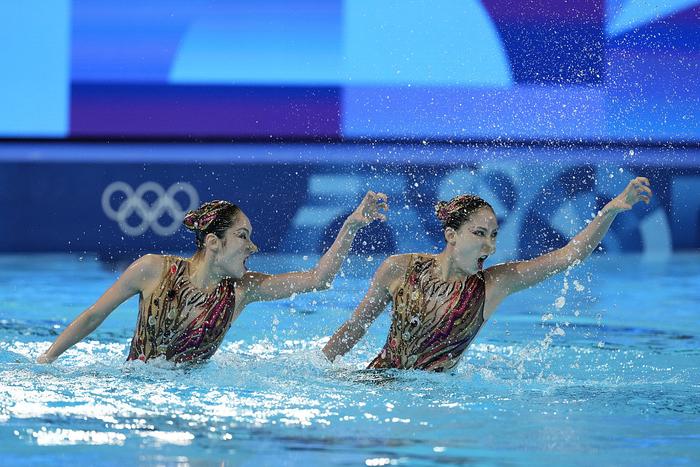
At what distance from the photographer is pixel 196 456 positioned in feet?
11.8

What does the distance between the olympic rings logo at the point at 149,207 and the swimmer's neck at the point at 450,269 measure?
17.6 feet

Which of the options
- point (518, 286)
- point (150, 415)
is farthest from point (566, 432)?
point (150, 415)

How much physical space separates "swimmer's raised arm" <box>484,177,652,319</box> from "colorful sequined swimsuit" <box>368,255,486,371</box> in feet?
0.20

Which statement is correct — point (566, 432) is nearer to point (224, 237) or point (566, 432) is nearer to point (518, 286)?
point (518, 286)

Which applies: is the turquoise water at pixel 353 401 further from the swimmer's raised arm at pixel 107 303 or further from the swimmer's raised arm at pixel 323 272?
the swimmer's raised arm at pixel 323 272

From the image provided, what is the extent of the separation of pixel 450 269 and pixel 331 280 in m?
0.46

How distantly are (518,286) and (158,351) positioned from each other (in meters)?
1.41

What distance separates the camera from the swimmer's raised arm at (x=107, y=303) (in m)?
4.86

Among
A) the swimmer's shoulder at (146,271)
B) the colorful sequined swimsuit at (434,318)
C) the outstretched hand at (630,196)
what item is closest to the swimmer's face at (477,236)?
the colorful sequined swimsuit at (434,318)

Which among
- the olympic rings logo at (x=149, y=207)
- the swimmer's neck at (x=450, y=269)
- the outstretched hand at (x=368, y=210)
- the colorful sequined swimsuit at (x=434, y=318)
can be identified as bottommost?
the colorful sequined swimsuit at (x=434, y=318)

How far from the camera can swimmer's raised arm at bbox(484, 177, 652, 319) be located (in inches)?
183

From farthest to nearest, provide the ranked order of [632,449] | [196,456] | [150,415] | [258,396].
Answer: [258,396]
[150,415]
[632,449]
[196,456]

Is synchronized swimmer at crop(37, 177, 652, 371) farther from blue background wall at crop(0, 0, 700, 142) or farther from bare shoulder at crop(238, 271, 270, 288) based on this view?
blue background wall at crop(0, 0, 700, 142)

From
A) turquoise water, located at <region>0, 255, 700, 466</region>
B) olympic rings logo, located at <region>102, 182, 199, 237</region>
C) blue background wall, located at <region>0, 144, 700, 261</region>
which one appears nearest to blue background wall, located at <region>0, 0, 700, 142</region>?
blue background wall, located at <region>0, 144, 700, 261</region>
